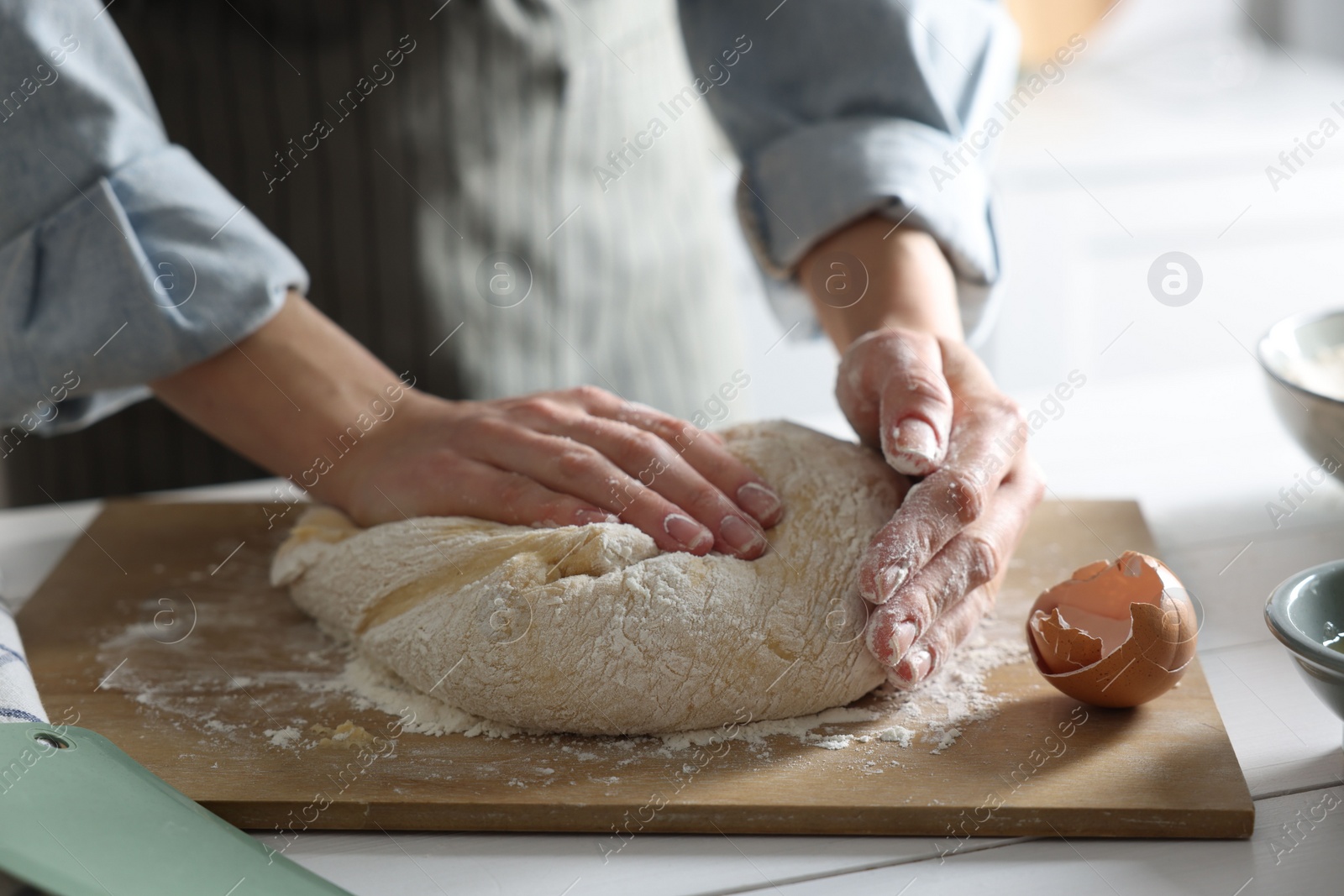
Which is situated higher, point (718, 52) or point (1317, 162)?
point (718, 52)

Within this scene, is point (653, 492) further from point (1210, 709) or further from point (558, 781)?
point (1210, 709)

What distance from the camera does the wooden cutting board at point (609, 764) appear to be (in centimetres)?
72

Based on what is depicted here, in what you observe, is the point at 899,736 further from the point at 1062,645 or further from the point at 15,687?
→ the point at 15,687

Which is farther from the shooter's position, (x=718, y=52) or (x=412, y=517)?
(x=718, y=52)

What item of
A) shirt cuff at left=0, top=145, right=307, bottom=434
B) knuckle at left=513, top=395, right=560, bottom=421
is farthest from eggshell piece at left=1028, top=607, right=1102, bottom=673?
shirt cuff at left=0, top=145, right=307, bottom=434

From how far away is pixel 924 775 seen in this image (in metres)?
0.76

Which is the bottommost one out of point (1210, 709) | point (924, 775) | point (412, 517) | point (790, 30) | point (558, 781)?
point (1210, 709)

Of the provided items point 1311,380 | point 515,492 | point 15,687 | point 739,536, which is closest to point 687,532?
point 739,536

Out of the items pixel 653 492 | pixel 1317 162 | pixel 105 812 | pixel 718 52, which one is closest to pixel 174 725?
pixel 105 812

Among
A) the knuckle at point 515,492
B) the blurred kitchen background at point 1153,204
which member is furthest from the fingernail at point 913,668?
the blurred kitchen background at point 1153,204

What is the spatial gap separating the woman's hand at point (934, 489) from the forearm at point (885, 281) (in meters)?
0.10

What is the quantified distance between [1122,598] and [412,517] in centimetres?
60

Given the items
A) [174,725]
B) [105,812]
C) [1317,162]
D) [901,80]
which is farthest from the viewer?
[1317,162]

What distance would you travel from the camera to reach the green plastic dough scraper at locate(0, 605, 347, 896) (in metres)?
0.58
